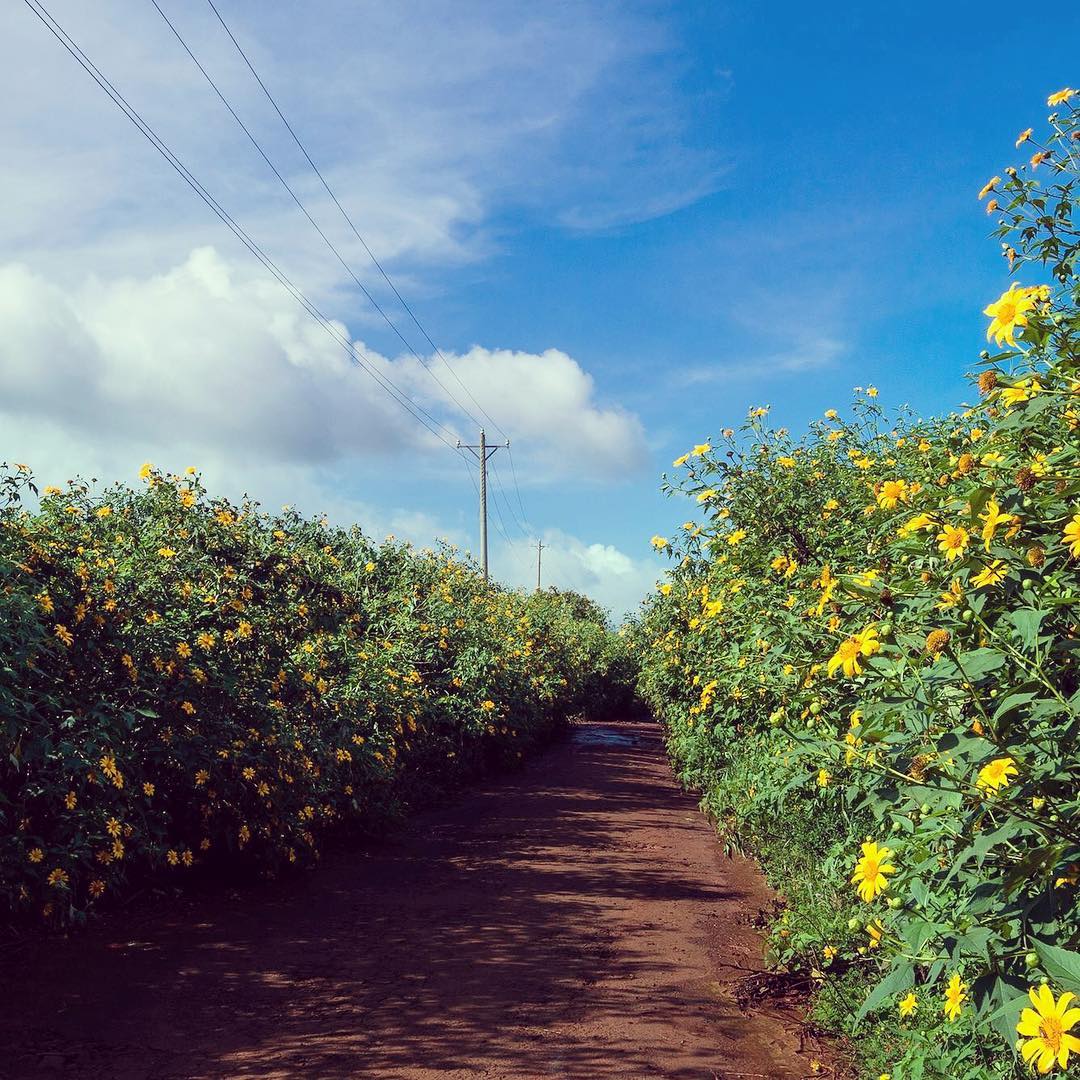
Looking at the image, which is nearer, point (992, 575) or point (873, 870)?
point (992, 575)

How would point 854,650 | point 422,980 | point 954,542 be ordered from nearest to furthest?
point 954,542
point 854,650
point 422,980

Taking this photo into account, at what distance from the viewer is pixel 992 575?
197cm

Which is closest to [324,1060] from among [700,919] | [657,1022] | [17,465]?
[657,1022]

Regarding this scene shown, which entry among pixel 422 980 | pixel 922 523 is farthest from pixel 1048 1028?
pixel 422 980

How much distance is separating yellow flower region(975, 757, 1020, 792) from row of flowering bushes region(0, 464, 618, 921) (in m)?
3.69

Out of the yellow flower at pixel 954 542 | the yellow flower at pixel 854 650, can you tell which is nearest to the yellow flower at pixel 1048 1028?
the yellow flower at pixel 854 650

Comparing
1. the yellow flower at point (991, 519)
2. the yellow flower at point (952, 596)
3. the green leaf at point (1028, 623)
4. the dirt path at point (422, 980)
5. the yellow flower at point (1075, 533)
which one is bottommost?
the dirt path at point (422, 980)

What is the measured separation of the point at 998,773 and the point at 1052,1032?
45cm

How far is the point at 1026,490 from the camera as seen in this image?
2045mm

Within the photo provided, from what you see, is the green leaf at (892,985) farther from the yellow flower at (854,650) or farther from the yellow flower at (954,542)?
the yellow flower at (954,542)

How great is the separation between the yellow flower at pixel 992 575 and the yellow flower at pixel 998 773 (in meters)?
0.37

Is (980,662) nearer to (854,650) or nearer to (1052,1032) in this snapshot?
(854,650)

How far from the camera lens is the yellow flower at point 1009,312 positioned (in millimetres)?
2027

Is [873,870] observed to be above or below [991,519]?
below
